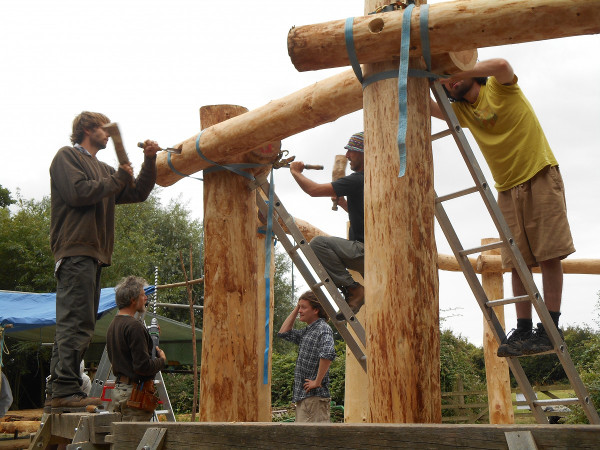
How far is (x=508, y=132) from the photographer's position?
4.84m

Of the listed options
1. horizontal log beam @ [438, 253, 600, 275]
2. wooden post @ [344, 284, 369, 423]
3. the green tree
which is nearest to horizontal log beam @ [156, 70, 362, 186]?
wooden post @ [344, 284, 369, 423]

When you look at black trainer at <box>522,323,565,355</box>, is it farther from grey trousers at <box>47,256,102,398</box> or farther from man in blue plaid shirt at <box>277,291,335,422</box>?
grey trousers at <box>47,256,102,398</box>

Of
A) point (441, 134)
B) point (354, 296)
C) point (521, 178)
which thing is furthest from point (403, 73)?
point (354, 296)

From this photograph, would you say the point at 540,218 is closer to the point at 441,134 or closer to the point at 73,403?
the point at 441,134

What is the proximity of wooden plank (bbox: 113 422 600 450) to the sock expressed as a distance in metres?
2.51

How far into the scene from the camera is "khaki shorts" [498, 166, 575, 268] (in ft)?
15.3

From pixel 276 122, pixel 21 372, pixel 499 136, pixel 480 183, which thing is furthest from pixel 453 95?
pixel 21 372

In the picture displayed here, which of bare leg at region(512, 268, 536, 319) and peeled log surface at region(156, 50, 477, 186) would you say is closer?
peeled log surface at region(156, 50, 477, 186)

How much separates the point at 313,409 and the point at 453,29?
4.31 metres

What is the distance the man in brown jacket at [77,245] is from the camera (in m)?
4.69

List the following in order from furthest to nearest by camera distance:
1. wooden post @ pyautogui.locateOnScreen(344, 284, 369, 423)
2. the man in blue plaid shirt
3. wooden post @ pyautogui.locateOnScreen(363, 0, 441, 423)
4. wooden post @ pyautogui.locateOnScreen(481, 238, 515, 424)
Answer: wooden post @ pyautogui.locateOnScreen(481, 238, 515, 424)
wooden post @ pyautogui.locateOnScreen(344, 284, 369, 423)
the man in blue plaid shirt
wooden post @ pyautogui.locateOnScreen(363, 0, 441, 423)

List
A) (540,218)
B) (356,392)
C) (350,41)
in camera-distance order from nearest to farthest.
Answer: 1. (350,41)
2. (540,218)
3. (356,392)

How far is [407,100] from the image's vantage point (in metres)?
3.95

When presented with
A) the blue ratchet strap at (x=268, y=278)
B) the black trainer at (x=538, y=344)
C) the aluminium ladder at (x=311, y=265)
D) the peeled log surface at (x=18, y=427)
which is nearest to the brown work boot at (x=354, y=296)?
the aluminium ladder at (x=311, y=265)
